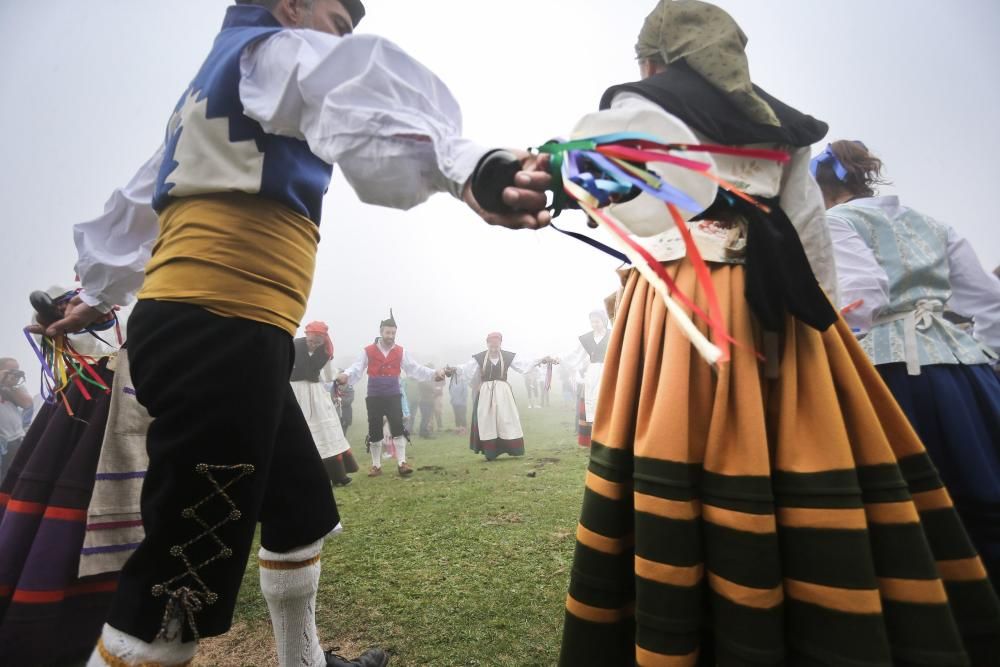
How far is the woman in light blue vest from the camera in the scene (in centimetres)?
152

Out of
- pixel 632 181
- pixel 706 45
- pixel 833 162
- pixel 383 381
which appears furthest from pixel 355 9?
pixel 383 381

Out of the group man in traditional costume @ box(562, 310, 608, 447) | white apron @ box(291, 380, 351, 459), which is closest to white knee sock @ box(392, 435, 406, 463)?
white apron @ box(291, 380, 351, 459)

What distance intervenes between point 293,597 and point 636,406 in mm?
1102

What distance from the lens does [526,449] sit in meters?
8.93

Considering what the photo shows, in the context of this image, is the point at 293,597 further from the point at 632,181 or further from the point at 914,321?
the point at 914,321

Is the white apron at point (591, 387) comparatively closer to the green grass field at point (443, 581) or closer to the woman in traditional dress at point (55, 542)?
the green grass field at point (443, 581)

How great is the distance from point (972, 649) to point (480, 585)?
1808 mm

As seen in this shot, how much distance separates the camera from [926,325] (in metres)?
1.79

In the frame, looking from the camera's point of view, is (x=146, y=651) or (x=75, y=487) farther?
(x=75, y=487)

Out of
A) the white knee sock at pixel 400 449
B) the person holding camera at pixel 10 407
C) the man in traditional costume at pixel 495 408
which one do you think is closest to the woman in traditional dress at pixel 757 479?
the white knee sock at pixel 400 449

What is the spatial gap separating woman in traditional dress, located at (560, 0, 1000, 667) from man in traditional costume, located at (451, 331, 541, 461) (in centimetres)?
688

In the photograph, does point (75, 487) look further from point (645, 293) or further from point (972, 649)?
point (972, 649)

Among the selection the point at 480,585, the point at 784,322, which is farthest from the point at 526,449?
the point at 784,322

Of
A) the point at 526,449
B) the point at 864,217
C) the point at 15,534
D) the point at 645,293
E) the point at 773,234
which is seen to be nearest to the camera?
the point at 773,234
